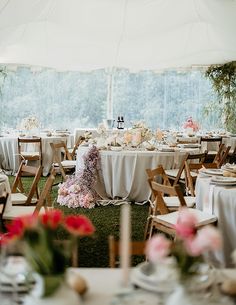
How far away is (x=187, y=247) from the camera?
140 centimetres

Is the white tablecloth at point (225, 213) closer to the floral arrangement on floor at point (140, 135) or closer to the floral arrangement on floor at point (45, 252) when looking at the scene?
the floral arrangement on floor at point (45, 252)

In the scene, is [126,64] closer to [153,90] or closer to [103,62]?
[103,62]

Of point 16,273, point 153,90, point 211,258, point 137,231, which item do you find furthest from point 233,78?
point 16,273

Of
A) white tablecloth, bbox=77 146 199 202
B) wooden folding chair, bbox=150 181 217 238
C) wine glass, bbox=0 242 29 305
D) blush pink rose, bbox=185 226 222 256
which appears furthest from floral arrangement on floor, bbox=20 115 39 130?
blush pink rose, bbox=185 226 222 256

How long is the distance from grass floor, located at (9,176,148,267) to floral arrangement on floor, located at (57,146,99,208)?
12 centimetres

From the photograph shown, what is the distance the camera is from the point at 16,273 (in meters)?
1.73

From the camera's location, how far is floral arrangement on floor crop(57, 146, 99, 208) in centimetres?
622

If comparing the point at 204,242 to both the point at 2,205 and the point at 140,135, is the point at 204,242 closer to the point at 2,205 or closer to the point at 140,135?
the point at 2,205

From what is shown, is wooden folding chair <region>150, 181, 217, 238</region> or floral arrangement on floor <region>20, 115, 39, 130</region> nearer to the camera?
wooden folding chair <region>150, 181, 217, 238</region>

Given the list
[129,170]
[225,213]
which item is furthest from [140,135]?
[225,213]

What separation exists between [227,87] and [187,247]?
1027 cm

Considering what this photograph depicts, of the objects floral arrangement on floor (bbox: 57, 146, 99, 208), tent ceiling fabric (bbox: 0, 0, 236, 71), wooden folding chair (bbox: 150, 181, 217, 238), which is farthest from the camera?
tent ceiling fabric (bbox: 0, 0, 236, 71)

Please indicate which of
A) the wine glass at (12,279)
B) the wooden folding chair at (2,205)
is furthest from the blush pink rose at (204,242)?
the wooden folding chair at (2,205)

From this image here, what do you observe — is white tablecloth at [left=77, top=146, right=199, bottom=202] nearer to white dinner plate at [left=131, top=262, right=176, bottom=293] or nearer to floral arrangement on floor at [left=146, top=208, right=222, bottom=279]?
white dinner plate at [left=131, top=262, right=176, bottom=293]
